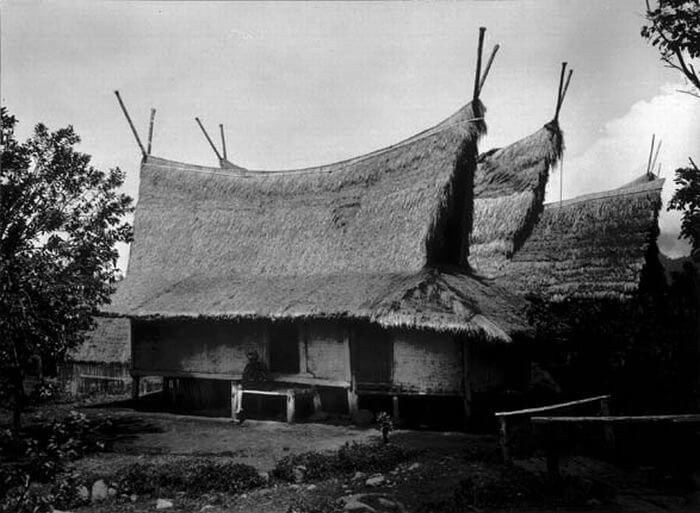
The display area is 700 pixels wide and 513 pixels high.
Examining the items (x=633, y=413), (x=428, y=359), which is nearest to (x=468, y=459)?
(x=428, y=359)

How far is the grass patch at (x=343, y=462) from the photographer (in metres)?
7.93

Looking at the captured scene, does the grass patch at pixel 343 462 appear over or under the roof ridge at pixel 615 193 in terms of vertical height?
under

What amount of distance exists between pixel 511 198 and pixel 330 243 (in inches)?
204

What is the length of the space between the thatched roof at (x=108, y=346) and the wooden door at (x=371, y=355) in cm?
973

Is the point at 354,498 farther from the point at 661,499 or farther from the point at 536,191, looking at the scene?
the point at 536,191

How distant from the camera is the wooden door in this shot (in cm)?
1223

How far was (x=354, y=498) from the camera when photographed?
6.87 m

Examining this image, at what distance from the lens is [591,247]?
13.3 meters

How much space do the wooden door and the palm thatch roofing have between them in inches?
39.9

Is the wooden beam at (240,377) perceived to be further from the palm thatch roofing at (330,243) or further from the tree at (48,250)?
the tree at (48,250)

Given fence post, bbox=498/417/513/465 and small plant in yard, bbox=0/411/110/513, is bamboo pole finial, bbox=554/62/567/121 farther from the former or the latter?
small plant in yard, bbox=0/411/110/513

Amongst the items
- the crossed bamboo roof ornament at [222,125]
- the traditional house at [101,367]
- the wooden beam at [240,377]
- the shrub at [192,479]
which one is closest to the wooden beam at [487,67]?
the crossed bamboo roof ornament at [222,125]

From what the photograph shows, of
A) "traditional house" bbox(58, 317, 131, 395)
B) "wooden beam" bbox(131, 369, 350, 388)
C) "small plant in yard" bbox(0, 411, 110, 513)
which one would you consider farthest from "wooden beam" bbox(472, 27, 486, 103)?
"traditional house" bbox(58, 317, 131, 395)

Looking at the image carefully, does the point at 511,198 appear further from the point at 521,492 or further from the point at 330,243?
the point at 521,492
